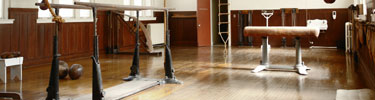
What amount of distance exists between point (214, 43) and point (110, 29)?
484 cm

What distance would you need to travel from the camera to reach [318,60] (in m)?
Answer: 9.07

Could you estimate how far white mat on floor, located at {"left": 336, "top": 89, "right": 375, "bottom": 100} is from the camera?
4.75m

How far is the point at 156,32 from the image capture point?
13.2 m

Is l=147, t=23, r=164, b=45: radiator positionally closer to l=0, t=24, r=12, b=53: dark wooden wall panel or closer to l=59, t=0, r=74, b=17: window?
l=59, t=0, r=74, b=17: window

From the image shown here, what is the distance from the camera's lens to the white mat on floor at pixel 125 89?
4966mm

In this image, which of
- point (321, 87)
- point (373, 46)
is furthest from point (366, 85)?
point (373, 46)

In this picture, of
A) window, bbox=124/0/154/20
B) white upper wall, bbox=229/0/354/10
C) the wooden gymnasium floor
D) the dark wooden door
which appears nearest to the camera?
the wooden gymnasium floor

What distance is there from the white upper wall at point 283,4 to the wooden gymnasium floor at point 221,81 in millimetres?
4004

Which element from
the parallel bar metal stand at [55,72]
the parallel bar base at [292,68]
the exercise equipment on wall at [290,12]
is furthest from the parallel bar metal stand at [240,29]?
the parallel bar metal stand at [55,72]

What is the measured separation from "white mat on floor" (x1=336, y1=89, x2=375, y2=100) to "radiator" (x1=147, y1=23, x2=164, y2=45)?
815 centimetres

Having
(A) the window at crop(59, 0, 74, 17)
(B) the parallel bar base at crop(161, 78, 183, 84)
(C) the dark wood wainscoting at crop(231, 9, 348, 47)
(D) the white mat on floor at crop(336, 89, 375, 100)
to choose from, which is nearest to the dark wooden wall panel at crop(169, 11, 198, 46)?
(C) the dark wood wainscoting at crop(231, 9, 348, 47)

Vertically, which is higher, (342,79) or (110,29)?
(110,29)

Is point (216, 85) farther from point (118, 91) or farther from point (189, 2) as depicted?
point (189, 2)

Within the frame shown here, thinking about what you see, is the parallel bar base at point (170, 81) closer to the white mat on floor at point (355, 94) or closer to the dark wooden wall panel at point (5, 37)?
the white mat on floor at point (355, 94)
